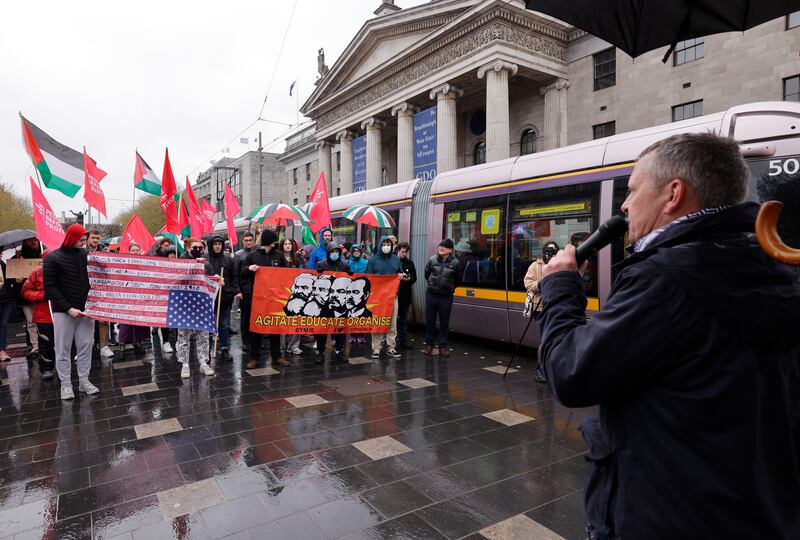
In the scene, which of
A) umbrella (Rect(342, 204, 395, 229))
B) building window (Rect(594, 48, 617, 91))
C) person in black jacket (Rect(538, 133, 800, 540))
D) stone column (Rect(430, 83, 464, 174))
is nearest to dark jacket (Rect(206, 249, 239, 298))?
umbrella (Rect(342, 204, 395, 229))

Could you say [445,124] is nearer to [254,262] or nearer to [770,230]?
[254,262]

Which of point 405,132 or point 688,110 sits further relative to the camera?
point 405,132

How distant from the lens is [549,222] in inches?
313

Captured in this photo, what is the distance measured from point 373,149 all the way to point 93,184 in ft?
84.6

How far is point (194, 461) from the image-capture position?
4.36 meters

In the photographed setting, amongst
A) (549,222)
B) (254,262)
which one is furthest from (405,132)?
(254,262)

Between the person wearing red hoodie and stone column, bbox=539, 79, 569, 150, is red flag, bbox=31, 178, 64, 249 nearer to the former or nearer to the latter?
the person wearing red hoodie

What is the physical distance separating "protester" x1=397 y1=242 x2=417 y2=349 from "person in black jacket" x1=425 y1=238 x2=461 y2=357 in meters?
0.56

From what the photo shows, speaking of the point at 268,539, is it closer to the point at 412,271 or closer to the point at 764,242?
the point at 764,242

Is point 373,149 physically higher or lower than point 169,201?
higher

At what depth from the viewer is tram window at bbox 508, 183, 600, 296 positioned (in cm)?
733

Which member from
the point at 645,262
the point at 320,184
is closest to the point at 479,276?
the point at 320,184

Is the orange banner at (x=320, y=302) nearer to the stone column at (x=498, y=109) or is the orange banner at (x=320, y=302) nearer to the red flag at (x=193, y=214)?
the red flag at (x=193, y=214)

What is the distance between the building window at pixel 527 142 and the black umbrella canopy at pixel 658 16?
2507 centimetres
